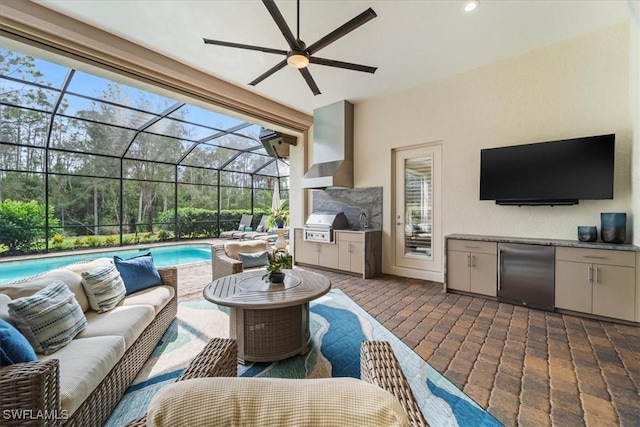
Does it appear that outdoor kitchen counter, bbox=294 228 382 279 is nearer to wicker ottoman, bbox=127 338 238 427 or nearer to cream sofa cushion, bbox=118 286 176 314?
cream sofa cushion, bbox=118 286 176 314

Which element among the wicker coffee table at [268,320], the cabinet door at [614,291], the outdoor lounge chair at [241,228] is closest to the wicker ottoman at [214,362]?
the wicker coffee table at [268,320]

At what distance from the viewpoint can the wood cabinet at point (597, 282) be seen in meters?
2.69

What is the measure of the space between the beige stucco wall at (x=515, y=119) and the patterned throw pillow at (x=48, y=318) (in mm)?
4355

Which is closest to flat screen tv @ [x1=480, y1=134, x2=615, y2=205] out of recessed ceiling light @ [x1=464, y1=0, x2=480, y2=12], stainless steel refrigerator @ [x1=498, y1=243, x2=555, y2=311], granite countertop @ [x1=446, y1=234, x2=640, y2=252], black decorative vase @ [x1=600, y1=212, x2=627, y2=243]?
black decorative vase @ [x1=600, y1=212, x2=627, y2=243]

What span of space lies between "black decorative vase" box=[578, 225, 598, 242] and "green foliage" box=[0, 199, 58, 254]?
10.7 metres

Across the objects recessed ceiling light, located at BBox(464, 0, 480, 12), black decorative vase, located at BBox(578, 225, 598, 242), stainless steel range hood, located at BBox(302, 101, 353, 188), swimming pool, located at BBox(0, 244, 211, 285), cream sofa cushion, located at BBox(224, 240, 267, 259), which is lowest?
swimming pool, located at BBox(0, 244, 211, 285)

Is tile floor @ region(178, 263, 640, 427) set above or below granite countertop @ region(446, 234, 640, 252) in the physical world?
below

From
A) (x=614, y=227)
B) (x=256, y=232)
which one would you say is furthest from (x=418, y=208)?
(x=256, y=232)

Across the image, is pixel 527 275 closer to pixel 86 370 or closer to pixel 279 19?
pixel 279 19

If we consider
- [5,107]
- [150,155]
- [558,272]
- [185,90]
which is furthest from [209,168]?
[558,272]

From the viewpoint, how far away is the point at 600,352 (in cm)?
222

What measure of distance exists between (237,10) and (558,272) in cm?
461

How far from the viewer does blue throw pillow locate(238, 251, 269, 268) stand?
3682 millimetres

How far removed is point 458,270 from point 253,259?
293 centimetres
